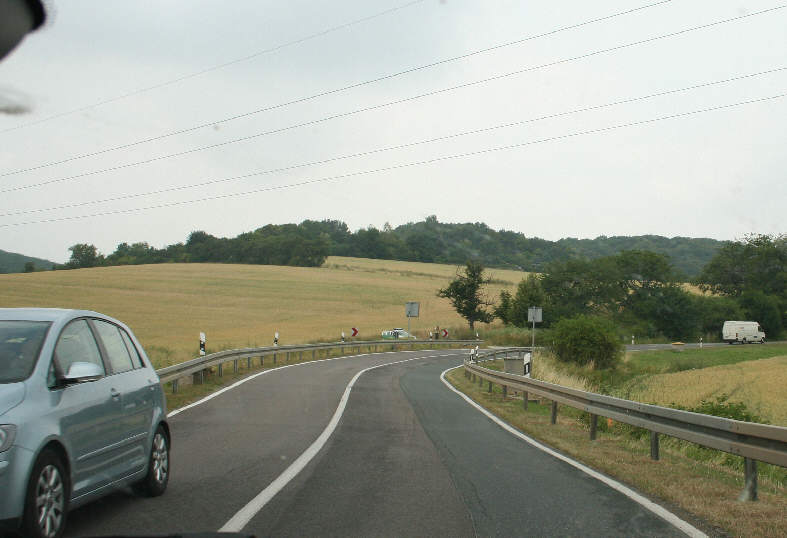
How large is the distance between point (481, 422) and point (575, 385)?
29.4ft

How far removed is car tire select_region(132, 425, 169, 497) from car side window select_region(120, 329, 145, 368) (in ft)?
2.13

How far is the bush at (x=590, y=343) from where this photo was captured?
128 ft

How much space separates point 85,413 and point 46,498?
2.77 feet

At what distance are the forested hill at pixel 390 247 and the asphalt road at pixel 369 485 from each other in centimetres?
9849

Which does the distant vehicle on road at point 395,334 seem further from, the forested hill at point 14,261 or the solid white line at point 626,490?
the forested hill at point 14,261

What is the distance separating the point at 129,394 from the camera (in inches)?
279

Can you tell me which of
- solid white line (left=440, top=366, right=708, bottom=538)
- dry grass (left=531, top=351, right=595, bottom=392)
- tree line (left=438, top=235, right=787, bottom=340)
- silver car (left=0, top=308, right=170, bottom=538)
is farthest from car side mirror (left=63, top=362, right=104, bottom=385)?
tree line (left=438, top=235, right=787, bottom=340)

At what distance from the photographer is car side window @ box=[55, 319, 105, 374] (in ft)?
20.5

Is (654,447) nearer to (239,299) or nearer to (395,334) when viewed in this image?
(395,334)

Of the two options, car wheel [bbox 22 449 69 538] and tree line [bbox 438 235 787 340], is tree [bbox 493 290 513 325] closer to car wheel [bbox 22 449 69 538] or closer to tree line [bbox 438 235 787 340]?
tree line [bbox 438 235 787 340]

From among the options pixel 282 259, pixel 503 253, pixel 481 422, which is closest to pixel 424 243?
pixel 503 253

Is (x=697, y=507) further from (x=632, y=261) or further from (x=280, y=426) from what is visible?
(x=632, y=261)

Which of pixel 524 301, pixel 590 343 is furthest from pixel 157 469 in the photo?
pixel 524 301

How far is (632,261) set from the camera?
3570 inches
